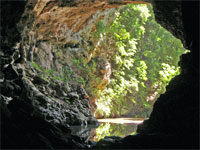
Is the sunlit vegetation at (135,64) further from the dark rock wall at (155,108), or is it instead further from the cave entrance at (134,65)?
the dark rock wall at (155,108)

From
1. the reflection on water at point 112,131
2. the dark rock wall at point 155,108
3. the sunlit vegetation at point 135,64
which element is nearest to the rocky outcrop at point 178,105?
the dark rock wall at point 155,108

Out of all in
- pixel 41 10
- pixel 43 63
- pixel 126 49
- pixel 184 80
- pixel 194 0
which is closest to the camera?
pixel 194 0

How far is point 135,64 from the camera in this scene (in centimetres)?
2338

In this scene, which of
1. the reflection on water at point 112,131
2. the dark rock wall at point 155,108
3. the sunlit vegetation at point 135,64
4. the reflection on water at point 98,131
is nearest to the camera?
the dark rock wall at point 155,108

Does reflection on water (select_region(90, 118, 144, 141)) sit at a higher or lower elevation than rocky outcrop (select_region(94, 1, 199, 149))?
lower

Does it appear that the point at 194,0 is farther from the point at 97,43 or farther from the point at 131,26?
the point at 131,26

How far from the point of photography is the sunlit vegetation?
62.4ft

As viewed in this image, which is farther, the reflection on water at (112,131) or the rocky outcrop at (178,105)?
the reflection on water at (112,131)

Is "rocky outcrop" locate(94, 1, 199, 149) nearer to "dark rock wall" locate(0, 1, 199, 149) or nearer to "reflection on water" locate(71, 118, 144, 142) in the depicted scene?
"dark rock wall" locate(0, 1, 199, 149)

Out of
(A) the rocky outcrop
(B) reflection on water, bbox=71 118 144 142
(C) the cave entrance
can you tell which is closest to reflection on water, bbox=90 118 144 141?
(B) reflection on water, bbox=71 118 144 142

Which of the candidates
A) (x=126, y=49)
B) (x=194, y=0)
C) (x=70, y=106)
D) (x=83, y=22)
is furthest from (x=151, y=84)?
(x=194, y=0)

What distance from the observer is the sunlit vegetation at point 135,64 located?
19.0 meters

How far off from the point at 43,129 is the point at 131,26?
650 inches

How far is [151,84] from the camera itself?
952 inches
